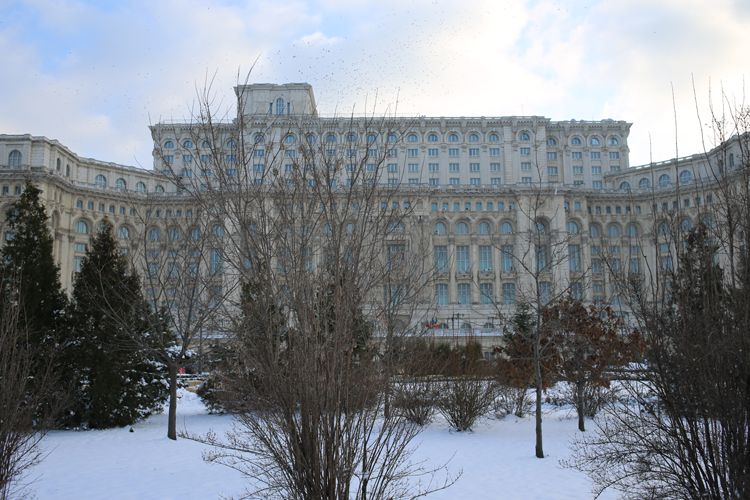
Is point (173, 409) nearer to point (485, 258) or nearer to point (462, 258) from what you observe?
point (462, 258)

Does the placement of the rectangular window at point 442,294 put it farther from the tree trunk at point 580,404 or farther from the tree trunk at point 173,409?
the tree trunk at point 173,409

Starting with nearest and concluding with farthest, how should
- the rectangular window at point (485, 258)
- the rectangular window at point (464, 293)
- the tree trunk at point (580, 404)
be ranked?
the tree trunk at point (580, 404) < the rectangular window at point (464, 293) < the rectangular window at point (485, 258)

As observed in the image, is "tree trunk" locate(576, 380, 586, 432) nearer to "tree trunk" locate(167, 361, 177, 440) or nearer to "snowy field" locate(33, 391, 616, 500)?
"snowy field" locate(33, 391, 616, 500)

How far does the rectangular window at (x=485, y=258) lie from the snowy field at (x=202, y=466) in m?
40.1

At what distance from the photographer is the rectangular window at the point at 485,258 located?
189ft

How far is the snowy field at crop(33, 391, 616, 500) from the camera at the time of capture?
32.9 ft

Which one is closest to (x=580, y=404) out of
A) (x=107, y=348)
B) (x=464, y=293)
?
(x=107, y=348)

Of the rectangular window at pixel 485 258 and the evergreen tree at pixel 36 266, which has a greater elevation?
the rectangular window at pixel 485 258

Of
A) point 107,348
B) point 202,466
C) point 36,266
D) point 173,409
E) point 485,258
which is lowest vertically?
point 202,466

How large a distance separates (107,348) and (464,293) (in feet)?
144

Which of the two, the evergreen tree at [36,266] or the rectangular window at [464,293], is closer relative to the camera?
the evergreen tree at [36,266]

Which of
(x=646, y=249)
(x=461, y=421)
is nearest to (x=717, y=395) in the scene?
(x=461, y=421)

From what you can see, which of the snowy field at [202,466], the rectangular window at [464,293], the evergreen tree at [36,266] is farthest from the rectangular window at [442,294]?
→ the evergreen tree at [36,266]

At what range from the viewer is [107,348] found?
55.2 ft
